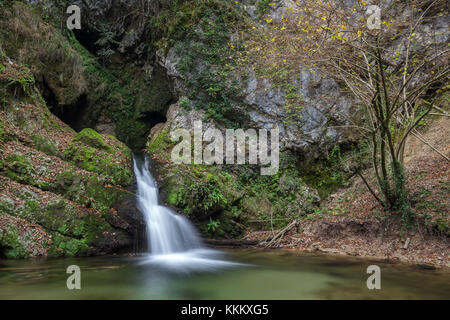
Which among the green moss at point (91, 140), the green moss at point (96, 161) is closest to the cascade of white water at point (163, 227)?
the green moss at point (96, 161)

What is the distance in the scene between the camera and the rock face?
6.35 meters

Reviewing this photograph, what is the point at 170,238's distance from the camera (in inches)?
314

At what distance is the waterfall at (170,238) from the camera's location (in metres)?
6.75

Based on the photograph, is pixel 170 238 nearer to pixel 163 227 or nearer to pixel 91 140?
pixel 163 227

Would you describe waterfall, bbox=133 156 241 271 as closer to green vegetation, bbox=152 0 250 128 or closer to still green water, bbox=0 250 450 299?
still green water, bbox=0 250 450 299

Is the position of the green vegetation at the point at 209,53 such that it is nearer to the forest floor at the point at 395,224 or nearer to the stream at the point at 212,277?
the forest floor at the point at 395,224

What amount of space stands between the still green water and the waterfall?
2.51ft

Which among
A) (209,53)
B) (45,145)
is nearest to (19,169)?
(45,145)

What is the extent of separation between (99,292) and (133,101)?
42.8 feet

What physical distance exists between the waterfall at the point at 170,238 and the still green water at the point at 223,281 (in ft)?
2.51

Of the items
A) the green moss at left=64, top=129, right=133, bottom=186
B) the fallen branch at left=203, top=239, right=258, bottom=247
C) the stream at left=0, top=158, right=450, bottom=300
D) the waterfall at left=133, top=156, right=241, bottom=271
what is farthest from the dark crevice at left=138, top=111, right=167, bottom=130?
the fallen branch at left=203, top=239, right=258, bottom=247

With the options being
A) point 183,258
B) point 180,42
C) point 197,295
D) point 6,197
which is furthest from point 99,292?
point 180,42

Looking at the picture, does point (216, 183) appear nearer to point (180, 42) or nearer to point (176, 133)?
point (176, 133)

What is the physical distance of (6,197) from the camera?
21.0ft
